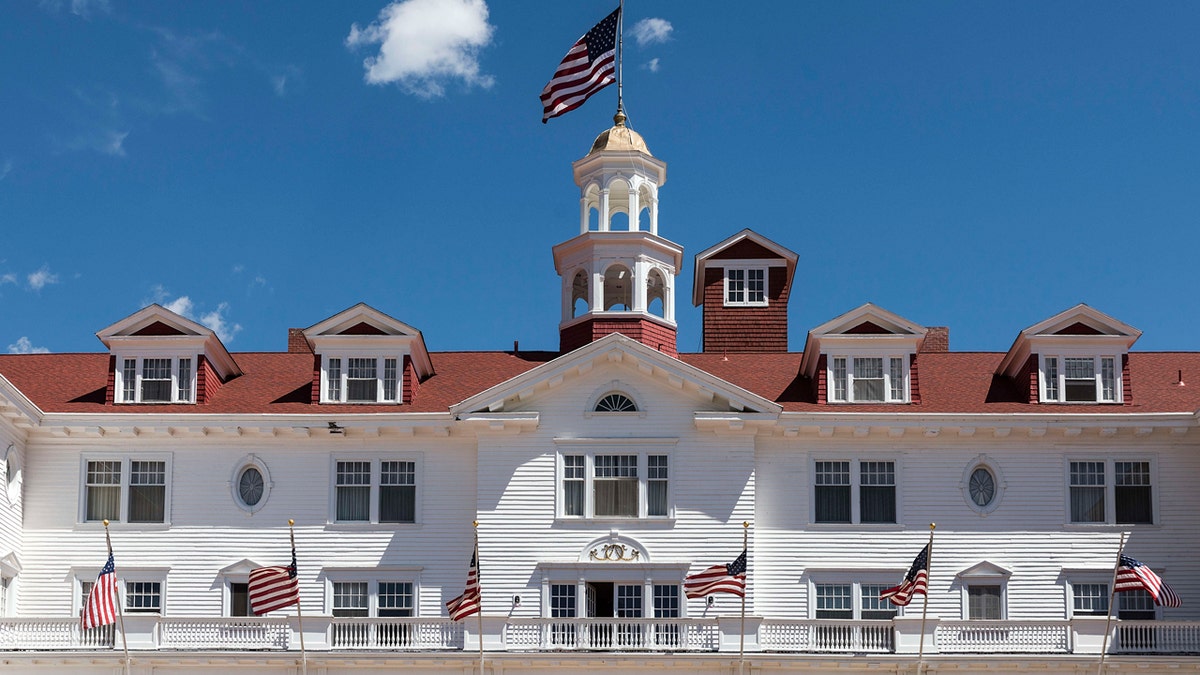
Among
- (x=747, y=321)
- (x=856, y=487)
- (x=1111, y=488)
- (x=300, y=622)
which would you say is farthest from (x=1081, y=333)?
(x=300, y=622)

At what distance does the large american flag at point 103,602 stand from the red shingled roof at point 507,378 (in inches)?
291

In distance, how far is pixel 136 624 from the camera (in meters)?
53.0

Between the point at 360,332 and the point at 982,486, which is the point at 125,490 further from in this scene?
the point at 982,486

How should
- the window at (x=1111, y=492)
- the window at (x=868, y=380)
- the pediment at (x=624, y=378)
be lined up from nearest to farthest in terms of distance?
the pediment at (x=624, y=378), the window at (x=1111, y=492), the window at (x=868, y=380)

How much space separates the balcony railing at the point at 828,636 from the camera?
52750 millimetres

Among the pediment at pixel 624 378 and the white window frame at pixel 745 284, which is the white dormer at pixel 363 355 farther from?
the white window frame at pixel 745 284

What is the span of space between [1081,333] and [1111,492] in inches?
179

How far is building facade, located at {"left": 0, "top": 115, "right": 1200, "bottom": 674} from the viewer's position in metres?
53.1

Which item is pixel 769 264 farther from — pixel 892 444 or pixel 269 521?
pixel 269 521

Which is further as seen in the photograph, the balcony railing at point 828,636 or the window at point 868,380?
the window at point 868,380

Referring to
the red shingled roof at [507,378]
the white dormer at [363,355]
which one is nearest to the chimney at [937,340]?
the red shingled roof at [507,378]

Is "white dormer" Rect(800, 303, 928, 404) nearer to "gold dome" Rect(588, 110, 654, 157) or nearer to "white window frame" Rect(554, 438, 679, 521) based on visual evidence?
"white window frame" Rect(554, 438, 679, 521)

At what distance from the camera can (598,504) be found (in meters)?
54.6

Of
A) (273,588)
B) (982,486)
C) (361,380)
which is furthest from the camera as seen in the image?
(361,380)
